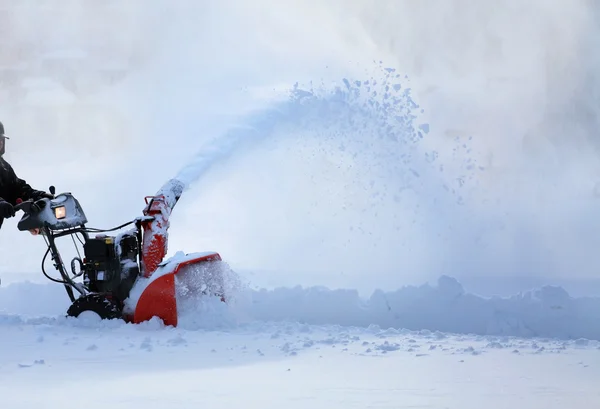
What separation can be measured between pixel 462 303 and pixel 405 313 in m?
0.59

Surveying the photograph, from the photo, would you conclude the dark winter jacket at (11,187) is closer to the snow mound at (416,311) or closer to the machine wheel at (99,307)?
the snow mound at (416,311)

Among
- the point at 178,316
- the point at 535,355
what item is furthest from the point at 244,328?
the point at 535,355

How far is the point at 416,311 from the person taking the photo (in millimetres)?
8211

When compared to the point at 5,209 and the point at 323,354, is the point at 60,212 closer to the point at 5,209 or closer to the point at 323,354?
the point at 5,209

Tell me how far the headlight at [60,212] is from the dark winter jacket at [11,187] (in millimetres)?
767

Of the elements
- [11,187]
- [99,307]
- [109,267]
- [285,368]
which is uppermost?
[11,187]

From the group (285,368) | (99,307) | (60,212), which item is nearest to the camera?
(285,368)

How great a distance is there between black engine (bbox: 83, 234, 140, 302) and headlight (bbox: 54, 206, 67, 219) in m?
0.41

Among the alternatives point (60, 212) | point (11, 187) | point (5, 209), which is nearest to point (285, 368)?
point (60, 212)

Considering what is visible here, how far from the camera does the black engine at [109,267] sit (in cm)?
780

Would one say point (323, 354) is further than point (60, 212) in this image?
No

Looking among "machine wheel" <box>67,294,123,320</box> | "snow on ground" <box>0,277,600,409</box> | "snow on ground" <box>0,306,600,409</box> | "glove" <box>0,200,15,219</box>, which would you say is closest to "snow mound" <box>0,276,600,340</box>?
"snow on ground" <box>0,277,600,409</box>

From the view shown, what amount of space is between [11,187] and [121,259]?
71.0 inches

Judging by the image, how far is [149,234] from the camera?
7.90m
